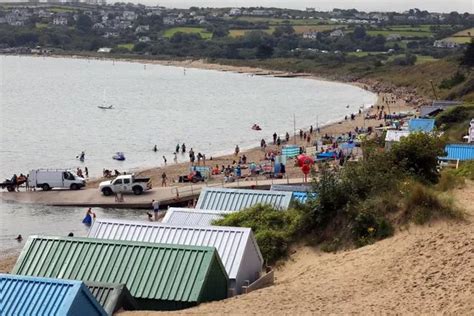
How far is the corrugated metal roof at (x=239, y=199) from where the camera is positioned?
1891 cm

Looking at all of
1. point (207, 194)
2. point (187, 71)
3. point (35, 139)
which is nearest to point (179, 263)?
point (207, 194)

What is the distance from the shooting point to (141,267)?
12.8m

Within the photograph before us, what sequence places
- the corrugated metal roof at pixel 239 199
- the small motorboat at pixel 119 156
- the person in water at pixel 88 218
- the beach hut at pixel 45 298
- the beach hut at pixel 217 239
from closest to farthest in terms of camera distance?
the beach hut at pixel 45 298 < the beach hut at pixel 217 239 < the corrugated metal roof at pixel 239 199 < the person in water at pixel 88 218 < the small motorboat at pixel 119 156

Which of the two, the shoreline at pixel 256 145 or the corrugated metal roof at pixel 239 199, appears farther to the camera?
the shoreline at pixel 256 145

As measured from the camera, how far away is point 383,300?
12.0 meters

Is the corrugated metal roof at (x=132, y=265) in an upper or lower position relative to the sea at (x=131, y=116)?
upper

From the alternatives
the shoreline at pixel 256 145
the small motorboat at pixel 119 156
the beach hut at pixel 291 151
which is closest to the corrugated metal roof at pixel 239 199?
the shoreline at pixel 256 145

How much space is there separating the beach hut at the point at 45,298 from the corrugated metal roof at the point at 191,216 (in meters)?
6.70

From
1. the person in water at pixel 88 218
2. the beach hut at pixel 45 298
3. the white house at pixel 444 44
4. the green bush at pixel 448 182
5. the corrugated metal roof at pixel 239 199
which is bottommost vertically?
the white house at pixel 444 44

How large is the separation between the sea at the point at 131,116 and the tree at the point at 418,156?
14283 mm

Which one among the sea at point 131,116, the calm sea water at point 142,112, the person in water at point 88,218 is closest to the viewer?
the person in water at point 88,218

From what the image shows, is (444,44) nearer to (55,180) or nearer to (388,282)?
(55,180)

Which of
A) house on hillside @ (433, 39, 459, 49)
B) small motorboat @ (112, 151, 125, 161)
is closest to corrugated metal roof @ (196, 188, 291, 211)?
small motorboat @ (112, 151, 125, 161)

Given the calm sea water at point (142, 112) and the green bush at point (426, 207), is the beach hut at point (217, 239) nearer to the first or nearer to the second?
the green bush at point (426, 207)
